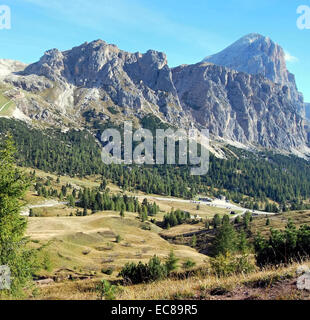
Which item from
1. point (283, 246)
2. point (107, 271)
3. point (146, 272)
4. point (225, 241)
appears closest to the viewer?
point (283, 246)

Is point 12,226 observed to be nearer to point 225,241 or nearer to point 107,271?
point 107,271

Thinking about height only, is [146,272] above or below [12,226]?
below

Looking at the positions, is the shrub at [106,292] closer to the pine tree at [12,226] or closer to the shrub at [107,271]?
the pine tree at [12,226]

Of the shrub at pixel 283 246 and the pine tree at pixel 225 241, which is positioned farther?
the pine tree at pixel 225 241

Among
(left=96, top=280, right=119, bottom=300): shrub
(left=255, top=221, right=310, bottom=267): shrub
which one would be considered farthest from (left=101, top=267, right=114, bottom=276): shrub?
(left=96, top=280, right=119, bottom=300): shrub

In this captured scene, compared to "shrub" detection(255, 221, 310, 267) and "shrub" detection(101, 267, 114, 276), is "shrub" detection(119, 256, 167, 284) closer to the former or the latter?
"shrub" detection(101, 267, 114, 276)

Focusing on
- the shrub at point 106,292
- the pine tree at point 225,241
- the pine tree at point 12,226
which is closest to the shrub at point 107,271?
the pine tree at point 225,241

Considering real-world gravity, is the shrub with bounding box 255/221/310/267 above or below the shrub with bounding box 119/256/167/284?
above

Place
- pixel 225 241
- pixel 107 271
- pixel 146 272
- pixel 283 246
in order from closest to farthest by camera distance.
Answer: pixel 283 246 < pixel 146 272 < pixel 107 271 < pixel 225 241

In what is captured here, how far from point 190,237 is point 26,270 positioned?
87.9m

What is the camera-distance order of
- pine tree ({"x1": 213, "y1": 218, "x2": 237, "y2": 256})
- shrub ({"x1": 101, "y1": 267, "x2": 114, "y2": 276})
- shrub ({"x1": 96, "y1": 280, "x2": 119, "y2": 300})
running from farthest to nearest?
pine tree ({"x1": 213, "y1": 218, "x2": 237, "y2": 256}) < shrub ({"x1": 101, "y1": 267, "x2": 114, "y2": 276}) < shrub ({"x1": 96, "y1": 280, "x2": 119, "y2": 300})

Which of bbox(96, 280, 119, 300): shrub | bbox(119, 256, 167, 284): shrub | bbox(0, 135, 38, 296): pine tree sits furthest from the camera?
bbox(119, 256, 167, 284): shrub

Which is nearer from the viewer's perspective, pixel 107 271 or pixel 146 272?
pixel 146 272

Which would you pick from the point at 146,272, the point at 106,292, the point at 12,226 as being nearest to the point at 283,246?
the point at 146,272
